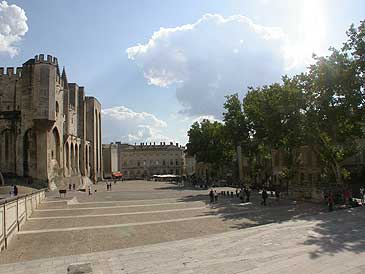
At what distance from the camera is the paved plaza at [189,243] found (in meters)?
9.95

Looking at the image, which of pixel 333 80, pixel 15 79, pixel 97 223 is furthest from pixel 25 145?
pixel 333 80

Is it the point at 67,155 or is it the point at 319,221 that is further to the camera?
the point at 67,155

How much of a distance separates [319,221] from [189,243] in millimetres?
7736

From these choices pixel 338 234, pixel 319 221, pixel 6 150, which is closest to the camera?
pixel 338 234

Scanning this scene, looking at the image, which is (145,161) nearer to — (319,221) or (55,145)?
(55,145)

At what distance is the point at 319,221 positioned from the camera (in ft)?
56.3


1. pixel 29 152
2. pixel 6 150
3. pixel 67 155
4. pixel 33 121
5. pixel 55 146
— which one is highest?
pixel 33 121

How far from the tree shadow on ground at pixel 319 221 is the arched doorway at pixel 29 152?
2662 cm

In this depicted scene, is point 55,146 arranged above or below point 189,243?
above

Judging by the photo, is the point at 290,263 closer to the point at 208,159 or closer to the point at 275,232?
the point at 275,232

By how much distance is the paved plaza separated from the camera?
9953 mm

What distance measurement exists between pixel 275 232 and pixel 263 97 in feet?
81.5

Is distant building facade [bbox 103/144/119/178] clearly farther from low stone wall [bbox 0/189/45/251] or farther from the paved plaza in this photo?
low stone wall [bbox 0/189/45/251]

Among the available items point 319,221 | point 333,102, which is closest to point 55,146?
point 333,102
